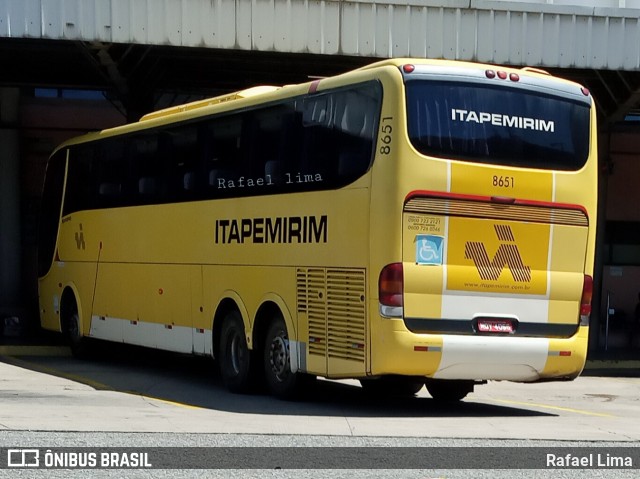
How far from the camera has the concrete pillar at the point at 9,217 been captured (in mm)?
28062

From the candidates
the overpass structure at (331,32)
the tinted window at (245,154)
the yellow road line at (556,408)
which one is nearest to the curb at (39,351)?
the tinted window at (245,154)

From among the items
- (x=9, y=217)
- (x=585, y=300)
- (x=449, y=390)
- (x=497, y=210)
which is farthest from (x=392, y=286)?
(x=9, y=217)

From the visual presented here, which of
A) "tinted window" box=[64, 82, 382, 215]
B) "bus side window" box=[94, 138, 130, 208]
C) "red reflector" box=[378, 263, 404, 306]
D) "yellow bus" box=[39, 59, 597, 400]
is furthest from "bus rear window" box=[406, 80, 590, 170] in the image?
"bus side window" box=[94, 138, 130, 208]

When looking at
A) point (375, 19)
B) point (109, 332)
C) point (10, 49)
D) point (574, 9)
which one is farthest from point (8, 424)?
point (10, 49)

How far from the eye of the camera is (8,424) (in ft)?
38.7

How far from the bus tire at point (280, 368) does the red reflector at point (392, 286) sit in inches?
78.3

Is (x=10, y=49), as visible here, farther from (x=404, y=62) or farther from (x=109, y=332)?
(x=404, y=62)

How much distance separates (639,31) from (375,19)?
4.51 metres

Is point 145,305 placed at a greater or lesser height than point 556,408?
greater

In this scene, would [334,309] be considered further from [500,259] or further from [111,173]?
[111,173]

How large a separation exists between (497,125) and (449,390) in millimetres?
4048

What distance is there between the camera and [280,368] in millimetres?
15391

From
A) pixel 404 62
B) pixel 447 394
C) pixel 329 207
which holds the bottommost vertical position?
pixel 447 394

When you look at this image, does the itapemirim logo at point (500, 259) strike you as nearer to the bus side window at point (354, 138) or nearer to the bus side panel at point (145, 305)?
the bus side window at point (354, 138)
